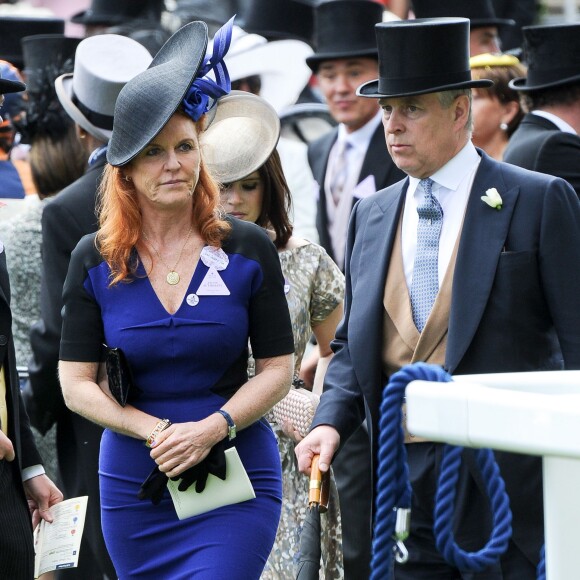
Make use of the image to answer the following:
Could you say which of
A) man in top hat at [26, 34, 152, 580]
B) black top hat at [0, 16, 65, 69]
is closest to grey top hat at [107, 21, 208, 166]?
man in top hat at [26, 34, 152, 580]

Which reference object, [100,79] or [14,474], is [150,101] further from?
[100,79]

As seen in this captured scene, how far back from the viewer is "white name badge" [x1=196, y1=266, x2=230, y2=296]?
446 centimetres

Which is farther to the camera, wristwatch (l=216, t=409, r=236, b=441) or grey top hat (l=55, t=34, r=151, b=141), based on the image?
grey top hat (l=55, t=34, r=151, b=141)

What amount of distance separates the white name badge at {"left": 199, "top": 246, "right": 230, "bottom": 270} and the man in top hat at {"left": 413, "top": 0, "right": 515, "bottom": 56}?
5175 millimetres

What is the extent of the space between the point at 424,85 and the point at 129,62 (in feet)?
6.00

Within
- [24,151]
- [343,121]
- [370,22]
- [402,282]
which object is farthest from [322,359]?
[24,151]

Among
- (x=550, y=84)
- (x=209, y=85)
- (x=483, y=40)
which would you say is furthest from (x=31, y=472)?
(x=483, y=40)

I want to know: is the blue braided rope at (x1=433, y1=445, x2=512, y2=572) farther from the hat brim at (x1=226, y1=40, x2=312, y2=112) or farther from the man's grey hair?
the hat brim at (x1=226, y1=40, x2=312, y2=112)

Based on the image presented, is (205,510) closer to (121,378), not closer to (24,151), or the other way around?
(121,378)

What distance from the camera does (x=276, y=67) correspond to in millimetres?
9234

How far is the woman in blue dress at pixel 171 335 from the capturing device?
4.40 meters

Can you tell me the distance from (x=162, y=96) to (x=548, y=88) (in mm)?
2722

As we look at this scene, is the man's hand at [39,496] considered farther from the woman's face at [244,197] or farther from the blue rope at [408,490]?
the blue rope at [408,490]

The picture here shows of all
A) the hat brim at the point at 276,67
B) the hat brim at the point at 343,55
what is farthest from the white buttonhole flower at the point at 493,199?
the hat brim at the point at 343,55
